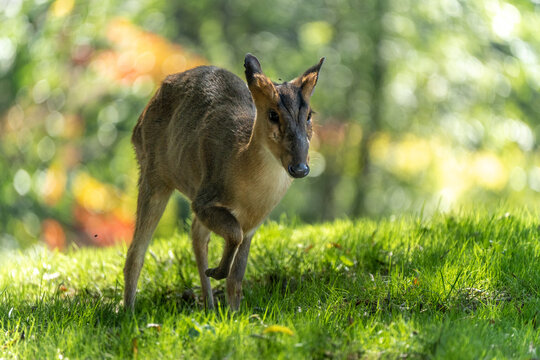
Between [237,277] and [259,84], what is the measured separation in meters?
1.39

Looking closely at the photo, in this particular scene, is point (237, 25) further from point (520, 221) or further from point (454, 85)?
point (520, 221)

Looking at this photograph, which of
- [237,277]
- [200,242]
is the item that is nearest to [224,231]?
[237,277]

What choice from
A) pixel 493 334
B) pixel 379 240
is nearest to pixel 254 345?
pixel 493 334

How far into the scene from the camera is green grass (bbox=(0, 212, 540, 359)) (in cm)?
385

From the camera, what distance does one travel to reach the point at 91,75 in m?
11.4

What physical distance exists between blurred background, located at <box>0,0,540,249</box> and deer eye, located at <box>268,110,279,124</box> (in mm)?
5987

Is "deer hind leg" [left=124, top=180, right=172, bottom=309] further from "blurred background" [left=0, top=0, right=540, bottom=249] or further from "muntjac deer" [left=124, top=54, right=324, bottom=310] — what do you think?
"blurred background" [left=0, top=0, right=540, bottom=249]

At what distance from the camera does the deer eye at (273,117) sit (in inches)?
172

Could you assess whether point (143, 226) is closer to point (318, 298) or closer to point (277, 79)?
point (318, 298)

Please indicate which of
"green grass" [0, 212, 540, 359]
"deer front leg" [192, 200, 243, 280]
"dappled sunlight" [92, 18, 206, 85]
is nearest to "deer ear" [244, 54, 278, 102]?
"deer front leg" [192, 200, 243, 280]

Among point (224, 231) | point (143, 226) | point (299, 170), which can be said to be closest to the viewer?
point (299, 170)

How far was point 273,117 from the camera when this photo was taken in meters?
4.39

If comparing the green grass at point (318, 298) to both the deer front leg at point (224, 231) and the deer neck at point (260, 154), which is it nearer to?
the deer front leg at point (224, 231)

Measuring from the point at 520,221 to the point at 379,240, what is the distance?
3.91 ft
